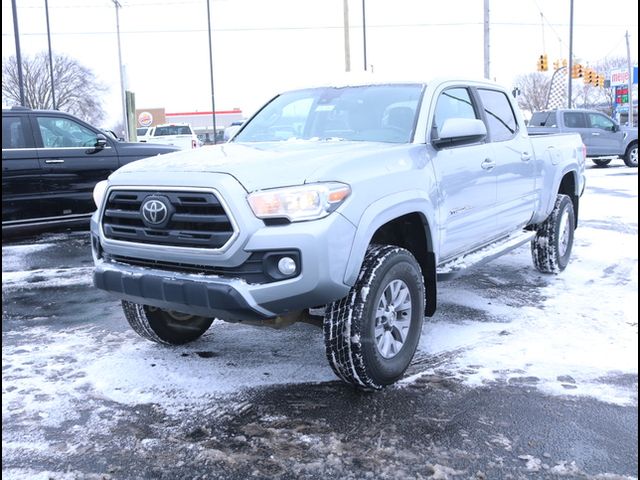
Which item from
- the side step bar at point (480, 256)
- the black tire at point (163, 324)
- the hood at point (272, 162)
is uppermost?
the hood at point (272, 162)

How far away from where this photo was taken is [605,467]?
111 inches

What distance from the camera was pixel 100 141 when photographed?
901cm

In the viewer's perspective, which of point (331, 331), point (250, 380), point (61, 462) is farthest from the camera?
point (250, 380)

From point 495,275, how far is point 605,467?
3.83 meters

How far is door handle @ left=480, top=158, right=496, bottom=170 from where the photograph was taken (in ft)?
15.5

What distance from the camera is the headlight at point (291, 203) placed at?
320 cm

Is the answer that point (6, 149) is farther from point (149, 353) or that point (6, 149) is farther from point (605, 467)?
point (605, 467)

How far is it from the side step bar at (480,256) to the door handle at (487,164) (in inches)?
26.2

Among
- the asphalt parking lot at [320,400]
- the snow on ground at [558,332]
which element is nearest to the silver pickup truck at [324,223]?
the asphalt parking lot at [320,400]

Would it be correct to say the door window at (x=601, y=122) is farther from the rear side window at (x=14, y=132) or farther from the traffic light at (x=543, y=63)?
the rear side window at (x=14, y=132)

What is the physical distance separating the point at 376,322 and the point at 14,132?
22.6 feet

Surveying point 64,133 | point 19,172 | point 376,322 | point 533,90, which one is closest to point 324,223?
point 376,322

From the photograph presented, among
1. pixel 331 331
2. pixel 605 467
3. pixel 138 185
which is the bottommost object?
pixel 605 467

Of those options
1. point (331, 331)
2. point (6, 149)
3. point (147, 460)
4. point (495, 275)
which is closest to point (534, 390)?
point (331, 331)
